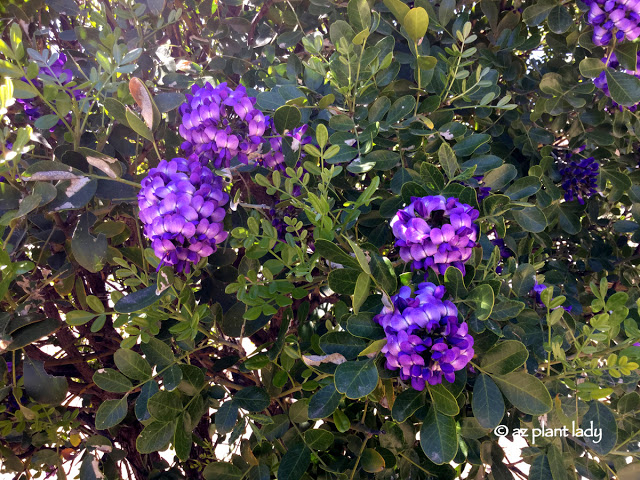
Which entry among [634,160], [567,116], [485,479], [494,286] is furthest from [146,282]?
[634,160]

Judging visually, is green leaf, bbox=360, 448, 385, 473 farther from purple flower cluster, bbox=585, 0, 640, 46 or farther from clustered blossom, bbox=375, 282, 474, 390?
purple flower cluster, bbox=585, 0, 640, 46

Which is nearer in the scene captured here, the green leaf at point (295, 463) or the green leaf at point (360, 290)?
the green leaf at point (360, 290)

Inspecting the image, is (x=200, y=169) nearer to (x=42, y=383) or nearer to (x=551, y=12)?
(x=42, y=383)

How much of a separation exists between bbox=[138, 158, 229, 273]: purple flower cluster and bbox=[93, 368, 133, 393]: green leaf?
0.30 meters

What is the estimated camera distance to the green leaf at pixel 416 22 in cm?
109

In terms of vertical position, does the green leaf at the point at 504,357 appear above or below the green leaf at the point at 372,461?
above

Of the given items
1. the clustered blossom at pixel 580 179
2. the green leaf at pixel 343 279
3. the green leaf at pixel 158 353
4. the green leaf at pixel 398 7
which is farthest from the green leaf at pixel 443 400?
the clustered blossom at pixel 580 179

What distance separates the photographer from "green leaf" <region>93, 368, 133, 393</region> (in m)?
1.10

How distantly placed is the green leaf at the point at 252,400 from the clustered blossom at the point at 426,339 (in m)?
0.48

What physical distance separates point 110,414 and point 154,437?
12cm

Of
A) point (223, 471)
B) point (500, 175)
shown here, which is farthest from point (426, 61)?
point (223, 471)

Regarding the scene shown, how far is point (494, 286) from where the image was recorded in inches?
34.6

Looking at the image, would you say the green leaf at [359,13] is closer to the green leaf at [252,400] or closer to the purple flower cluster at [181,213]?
the purple flower cluster at [181,213]

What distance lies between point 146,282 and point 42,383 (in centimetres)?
47
